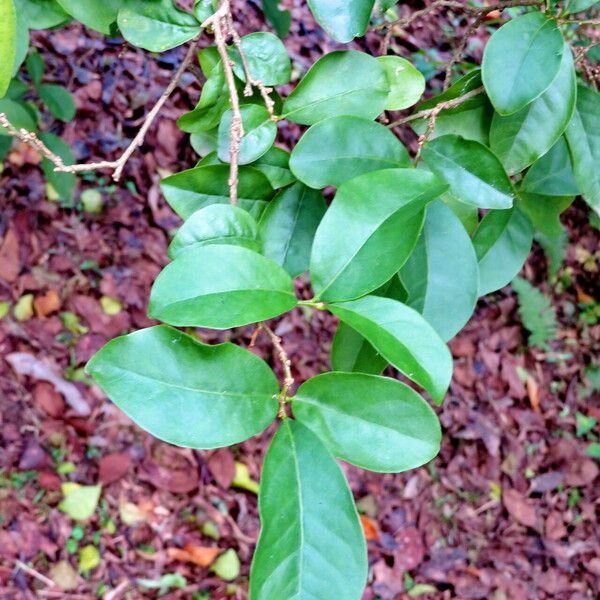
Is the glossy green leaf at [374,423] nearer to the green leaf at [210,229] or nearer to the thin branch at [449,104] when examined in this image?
the green leaf at [210,229]

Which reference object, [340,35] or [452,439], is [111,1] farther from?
[452,439]

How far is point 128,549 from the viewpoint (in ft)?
6.63

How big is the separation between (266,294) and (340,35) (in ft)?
1.05

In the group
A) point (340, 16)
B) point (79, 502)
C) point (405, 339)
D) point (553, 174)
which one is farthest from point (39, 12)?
point (79, 502)

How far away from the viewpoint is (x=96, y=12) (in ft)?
2.85

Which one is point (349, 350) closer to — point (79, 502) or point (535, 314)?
point (79, 502)

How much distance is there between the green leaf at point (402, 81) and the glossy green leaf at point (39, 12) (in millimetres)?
456

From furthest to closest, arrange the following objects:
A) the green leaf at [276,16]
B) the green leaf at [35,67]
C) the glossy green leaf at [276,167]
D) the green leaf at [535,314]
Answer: the green leaf at [535,314]
the green leaf at [35,67]
the green leaf at [276,16]
the glossy green leaf at [276,167]

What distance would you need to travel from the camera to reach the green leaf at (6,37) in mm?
687

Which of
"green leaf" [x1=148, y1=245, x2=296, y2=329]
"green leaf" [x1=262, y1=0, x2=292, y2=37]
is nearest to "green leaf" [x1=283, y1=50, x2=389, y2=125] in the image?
"green leaf" [x1=148, y1=245, x2=296, y2=329]

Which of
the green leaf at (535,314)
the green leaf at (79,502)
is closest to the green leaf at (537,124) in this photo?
the green leaf at (79,502)

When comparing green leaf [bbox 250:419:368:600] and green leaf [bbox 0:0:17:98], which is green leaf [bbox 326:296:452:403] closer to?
green leaf [bbox 250:419:368:600]

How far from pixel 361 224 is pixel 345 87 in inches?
8.4

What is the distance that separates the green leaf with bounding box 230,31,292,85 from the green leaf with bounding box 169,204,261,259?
227mm
